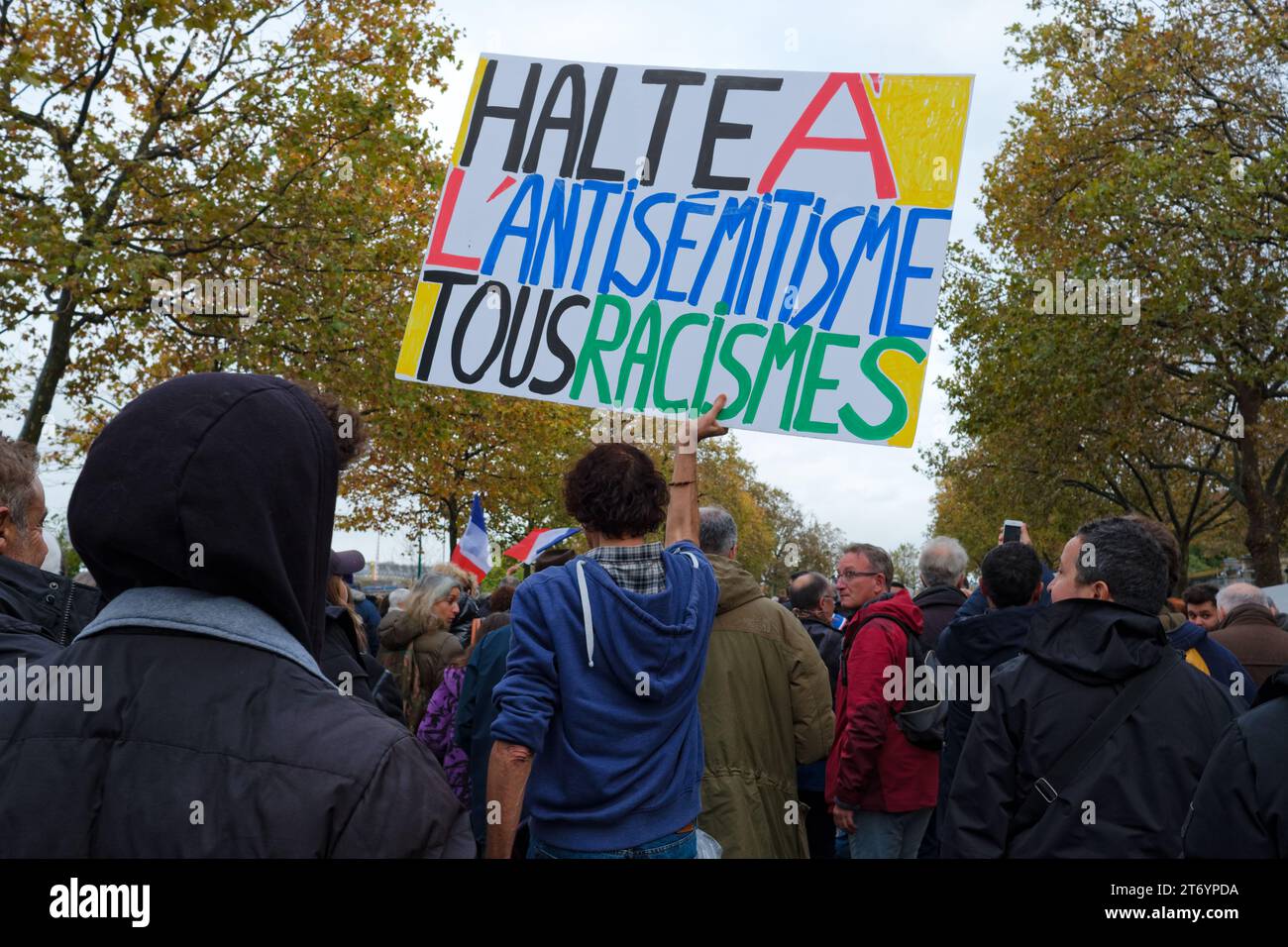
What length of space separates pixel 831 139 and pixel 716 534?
1.55 meters

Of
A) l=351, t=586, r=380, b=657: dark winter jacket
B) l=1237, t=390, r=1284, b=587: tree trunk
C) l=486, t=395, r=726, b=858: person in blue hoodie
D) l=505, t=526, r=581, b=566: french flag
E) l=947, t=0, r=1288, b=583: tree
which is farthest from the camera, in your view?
l=1237, t=390, r=1284, b=587: tree trunk

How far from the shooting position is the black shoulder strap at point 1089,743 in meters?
3.10

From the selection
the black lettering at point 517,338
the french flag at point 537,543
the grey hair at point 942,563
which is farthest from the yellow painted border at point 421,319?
the french flag at point 537,543

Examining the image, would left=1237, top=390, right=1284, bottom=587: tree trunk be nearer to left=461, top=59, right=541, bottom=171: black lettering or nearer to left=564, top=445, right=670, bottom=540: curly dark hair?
left=461, top=59, right=541, bottom=171: black lettering

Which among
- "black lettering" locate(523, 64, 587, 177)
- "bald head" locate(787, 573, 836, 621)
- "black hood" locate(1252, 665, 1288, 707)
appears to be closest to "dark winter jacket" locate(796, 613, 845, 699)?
"bald head" locate(787, 573, 836, 621)

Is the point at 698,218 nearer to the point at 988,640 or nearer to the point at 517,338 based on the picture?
the point at 517,338

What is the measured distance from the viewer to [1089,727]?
3119mm

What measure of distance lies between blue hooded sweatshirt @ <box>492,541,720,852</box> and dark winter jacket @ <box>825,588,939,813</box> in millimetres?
1879

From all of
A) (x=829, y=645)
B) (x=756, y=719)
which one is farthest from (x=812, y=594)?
(x=756, y=719)

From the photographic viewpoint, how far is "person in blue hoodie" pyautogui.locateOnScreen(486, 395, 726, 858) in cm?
320

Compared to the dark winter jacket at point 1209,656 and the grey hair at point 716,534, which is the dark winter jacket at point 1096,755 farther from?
the dark winter jacket at point 1209,656
